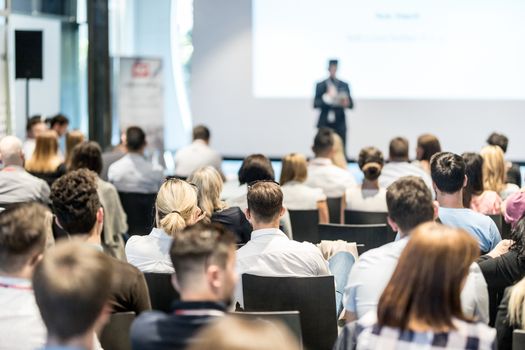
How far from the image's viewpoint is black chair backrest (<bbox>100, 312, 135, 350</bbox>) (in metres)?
3.15

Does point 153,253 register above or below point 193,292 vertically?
below

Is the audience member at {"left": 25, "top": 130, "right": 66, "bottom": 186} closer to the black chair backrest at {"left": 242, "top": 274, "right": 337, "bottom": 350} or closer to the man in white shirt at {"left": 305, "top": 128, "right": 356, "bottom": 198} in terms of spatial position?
the man in white shirt at {"left": 305, "top": 128, "right": 356, "bottom": 198}

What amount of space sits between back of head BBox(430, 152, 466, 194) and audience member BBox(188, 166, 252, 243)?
1.09m

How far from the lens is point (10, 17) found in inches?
446

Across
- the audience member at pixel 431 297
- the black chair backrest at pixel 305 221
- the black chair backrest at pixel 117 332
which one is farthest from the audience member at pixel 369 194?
the audience member at pixel 431 297

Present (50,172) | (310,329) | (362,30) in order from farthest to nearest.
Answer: (362,30)
(50,172)
(310,329)

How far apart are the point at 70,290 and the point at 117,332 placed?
1.07 meters

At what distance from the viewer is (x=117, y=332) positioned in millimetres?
3182

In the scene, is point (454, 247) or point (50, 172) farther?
point (50, 172)

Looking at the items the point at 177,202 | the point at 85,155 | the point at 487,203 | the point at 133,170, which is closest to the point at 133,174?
the point at 133,170

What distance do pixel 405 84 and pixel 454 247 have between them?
11.2 m

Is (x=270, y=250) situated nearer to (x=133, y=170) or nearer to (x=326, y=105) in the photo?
(x=133, y=170)

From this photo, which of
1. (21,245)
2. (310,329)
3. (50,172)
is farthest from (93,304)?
(50,172)

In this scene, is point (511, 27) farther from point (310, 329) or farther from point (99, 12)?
point (310, 329)
